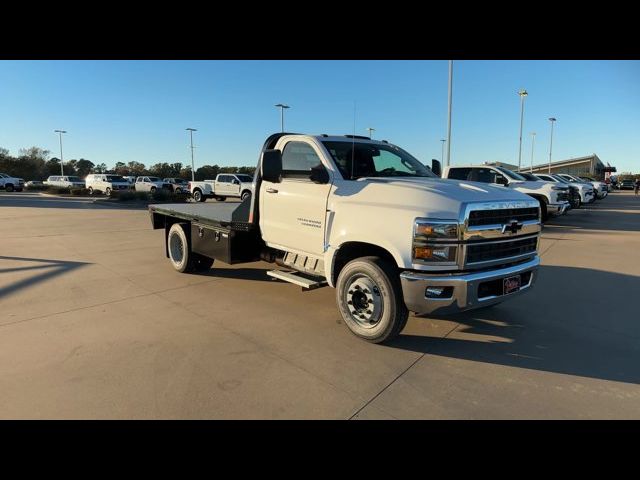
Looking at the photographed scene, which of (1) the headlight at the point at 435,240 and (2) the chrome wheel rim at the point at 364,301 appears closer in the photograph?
(1) the headlight at the point at 435,240

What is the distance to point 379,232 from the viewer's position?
4047mm

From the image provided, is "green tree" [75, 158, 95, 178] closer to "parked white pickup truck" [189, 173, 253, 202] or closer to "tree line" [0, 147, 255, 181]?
"tree line" [0, 147, 255, 181]

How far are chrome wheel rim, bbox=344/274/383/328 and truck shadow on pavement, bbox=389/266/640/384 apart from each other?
361mm

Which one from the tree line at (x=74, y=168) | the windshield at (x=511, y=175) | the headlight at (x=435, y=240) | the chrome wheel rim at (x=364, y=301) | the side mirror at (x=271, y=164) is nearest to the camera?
the headlight at (x=435, y=240)

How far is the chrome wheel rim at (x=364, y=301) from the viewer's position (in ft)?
13.7

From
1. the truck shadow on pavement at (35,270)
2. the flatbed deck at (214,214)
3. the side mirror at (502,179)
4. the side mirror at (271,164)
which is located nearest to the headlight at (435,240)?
the side mirror at (271,164)

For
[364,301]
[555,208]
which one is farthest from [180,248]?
[555,208]

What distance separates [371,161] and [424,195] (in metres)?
1.50

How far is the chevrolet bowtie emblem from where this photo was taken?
409 centimetres

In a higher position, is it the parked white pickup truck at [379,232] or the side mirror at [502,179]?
the side mirror at [502,179]

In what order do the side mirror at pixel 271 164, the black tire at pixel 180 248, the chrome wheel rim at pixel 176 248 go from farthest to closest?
the chrome wheel rim at pixel 176 248, the black tire at pixel 180 248, the side mirror at pixel 271 164

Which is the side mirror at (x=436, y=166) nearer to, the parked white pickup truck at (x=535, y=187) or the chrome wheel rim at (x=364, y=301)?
the chrome wheel rim at (x=364, y=301)

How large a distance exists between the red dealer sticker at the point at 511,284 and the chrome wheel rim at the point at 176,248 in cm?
532

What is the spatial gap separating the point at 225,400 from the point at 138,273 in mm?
4827
